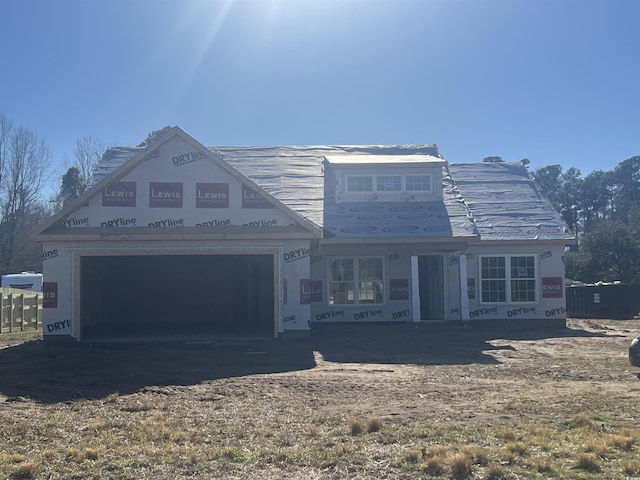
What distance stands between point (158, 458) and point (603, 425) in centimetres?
519

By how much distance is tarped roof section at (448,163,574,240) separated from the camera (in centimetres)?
2253

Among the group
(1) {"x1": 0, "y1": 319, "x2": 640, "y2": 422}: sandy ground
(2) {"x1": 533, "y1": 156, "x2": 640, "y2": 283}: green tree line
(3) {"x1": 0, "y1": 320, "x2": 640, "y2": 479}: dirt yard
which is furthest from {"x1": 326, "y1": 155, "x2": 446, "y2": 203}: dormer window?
(2) {"x1": 533, "y1": 156, "x2": 640, "y2": 283}: green tree line

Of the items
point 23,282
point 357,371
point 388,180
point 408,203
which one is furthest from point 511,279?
point 23,282

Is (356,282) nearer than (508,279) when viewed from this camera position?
Yes

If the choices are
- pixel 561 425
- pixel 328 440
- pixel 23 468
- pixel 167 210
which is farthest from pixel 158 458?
pixel 167 210

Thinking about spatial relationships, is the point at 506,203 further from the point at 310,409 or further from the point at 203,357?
the point at 310,409

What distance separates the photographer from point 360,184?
77.2ft

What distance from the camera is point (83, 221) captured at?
1762 cm

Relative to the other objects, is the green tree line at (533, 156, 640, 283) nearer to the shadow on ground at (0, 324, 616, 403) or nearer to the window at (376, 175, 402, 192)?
the window at (376, 175, 402, 192)

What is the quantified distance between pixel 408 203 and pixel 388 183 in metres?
1.06

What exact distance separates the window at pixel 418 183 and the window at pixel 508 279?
10.7ft

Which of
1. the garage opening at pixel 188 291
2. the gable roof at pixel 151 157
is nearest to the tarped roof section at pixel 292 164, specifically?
the garage opening at pixel 188 291

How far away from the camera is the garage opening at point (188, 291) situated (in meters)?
24.6

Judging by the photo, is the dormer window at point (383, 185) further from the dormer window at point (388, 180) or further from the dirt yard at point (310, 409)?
the dirt yard at point (310, 409)
